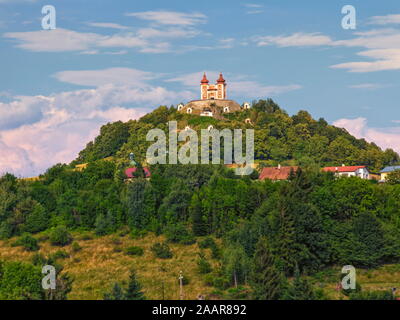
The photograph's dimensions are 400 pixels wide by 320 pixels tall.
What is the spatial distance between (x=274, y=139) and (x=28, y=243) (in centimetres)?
5184

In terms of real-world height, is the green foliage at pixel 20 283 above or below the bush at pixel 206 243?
below

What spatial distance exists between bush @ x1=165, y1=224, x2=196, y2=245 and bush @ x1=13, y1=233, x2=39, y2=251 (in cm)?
1197

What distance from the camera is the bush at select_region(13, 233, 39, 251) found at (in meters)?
62.3

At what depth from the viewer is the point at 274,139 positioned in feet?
347

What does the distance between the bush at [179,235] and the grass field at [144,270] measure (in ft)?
2.12

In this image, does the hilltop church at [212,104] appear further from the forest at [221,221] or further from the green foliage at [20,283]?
the green foliage at [20,283]

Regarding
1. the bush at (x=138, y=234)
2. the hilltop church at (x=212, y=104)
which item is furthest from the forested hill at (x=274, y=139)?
the bush at (x=138, y=234)

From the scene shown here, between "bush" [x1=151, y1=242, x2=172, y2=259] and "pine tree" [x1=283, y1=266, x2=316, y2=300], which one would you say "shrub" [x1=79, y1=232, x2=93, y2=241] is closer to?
"bush" [x1=151, y1=242, x2=172, y2=259]

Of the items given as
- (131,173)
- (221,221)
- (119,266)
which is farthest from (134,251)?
(131,173)

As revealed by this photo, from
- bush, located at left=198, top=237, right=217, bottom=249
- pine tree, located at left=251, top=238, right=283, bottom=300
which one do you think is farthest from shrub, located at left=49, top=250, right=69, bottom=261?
pine tree, located at left=251, top=238, right=283, bottom=300

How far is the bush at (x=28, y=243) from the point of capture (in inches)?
2454

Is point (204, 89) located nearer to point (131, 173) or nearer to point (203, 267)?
point (131, 173)

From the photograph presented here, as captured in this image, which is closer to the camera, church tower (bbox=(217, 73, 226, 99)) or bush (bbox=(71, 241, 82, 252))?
bush (bbox=(71, 241, 82, 252))
